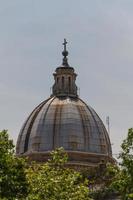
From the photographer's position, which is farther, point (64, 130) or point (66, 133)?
point (64, 130)

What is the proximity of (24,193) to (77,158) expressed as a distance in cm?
4485

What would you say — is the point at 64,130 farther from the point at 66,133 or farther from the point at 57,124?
the point at 57,124

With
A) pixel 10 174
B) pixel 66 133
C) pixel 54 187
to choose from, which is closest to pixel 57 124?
pixel 66 133

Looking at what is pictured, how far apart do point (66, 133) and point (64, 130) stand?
383 mm

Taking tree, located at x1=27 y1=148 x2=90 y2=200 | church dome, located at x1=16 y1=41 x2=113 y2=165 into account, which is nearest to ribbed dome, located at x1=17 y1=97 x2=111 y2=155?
church dome, located at x1=16 y1=41 x2=113 y2=165

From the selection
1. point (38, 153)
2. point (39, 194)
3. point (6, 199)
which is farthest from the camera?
point (38, 153)

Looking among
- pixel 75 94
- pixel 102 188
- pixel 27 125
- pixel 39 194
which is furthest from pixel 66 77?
pixel 39 194

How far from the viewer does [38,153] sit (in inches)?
3056

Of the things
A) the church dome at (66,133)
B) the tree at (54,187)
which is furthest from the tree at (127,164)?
the church dome at (66,133)

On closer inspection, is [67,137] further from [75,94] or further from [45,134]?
[75,94]

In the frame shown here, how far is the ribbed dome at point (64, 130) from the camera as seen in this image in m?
79.1

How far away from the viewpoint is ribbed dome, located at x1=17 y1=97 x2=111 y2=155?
7906 cm

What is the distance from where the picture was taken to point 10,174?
1270 inches

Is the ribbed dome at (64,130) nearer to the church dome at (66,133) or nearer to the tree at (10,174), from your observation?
the church dome at (66,133)
